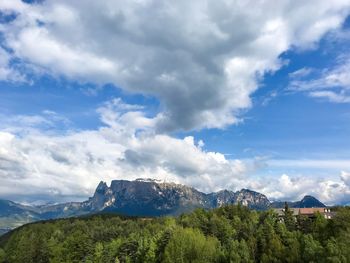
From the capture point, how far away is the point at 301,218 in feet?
635

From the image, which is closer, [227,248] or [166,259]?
[166,259]

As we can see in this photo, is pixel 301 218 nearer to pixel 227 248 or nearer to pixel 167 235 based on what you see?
pixel 227 248

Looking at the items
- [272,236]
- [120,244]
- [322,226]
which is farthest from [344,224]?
[120,244]

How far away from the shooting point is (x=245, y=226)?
7608 inches

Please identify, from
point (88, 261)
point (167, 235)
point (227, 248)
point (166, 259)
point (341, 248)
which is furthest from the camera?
point (88, 261)

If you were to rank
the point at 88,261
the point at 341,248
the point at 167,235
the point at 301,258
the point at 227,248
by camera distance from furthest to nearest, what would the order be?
the point at 88,261 → the point at 167,235 → the point at 227,248 → the point at 301,258 → the point at 341,248

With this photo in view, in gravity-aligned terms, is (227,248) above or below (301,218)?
below

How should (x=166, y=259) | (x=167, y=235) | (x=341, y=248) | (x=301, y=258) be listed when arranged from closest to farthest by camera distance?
(x=341, y=248) → (x=301, y=258) → (x=166, y=259) → (x=167, y=235)

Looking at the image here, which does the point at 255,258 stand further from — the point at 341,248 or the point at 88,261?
the point at 88,261

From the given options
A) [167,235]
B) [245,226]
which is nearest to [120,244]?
[167,235]

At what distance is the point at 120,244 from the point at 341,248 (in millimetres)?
108587

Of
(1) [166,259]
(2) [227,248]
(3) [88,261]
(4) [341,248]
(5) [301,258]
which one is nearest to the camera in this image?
(4) [341,248]

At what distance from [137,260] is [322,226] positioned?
7916 cm

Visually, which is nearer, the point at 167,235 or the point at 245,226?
the point at 167,235
